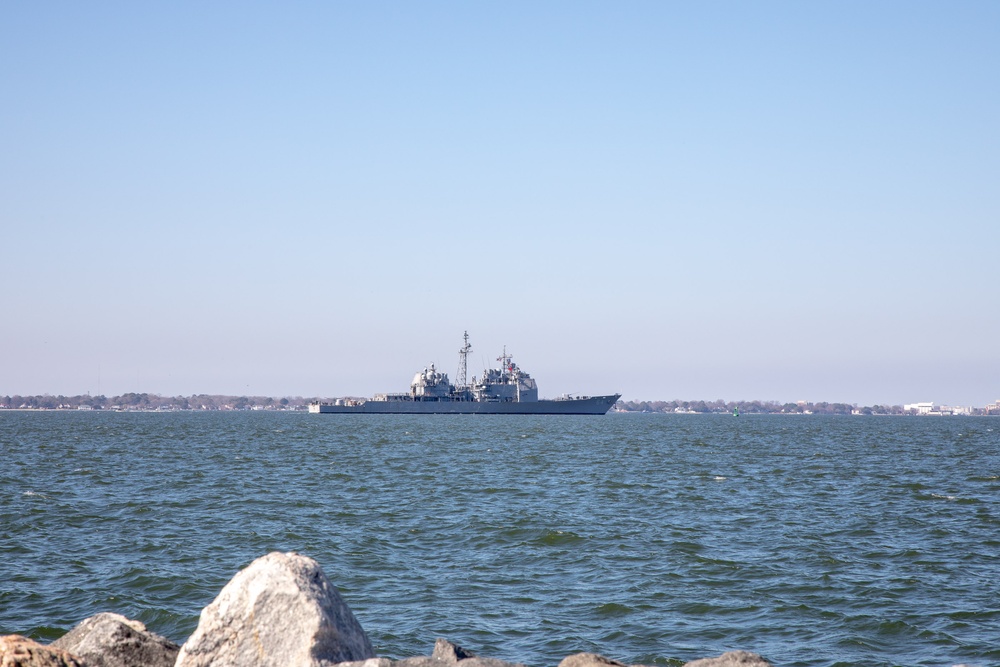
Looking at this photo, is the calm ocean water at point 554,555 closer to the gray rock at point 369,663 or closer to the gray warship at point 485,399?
the gray rock at point 369,663

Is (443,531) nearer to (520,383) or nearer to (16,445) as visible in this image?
(16,445)

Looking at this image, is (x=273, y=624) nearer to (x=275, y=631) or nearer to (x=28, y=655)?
(x=275, y=631)

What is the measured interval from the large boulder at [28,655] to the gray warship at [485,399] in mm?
141838

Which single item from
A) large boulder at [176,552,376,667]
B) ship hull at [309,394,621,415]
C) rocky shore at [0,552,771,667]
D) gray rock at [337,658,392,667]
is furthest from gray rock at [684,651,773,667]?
ship hull at [309,394,621,415]

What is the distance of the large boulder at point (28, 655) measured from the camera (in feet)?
22.9

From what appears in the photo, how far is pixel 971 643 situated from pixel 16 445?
177 ft

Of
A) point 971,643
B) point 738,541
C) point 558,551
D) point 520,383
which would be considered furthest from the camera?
point 520,383

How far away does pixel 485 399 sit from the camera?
499 ft

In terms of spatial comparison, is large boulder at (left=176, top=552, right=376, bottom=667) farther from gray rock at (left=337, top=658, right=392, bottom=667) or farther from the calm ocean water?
the calm ocean water

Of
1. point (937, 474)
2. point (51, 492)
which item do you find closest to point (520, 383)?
point (937, 474)

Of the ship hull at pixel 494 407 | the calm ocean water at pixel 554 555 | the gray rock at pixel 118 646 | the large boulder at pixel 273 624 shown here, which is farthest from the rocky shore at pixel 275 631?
the ship hull at pixel 494 407

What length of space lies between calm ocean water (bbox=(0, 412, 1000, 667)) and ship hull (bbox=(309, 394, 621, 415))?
114m

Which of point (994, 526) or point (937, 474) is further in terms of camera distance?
point (937, 474)

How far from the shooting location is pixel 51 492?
26859 mm
